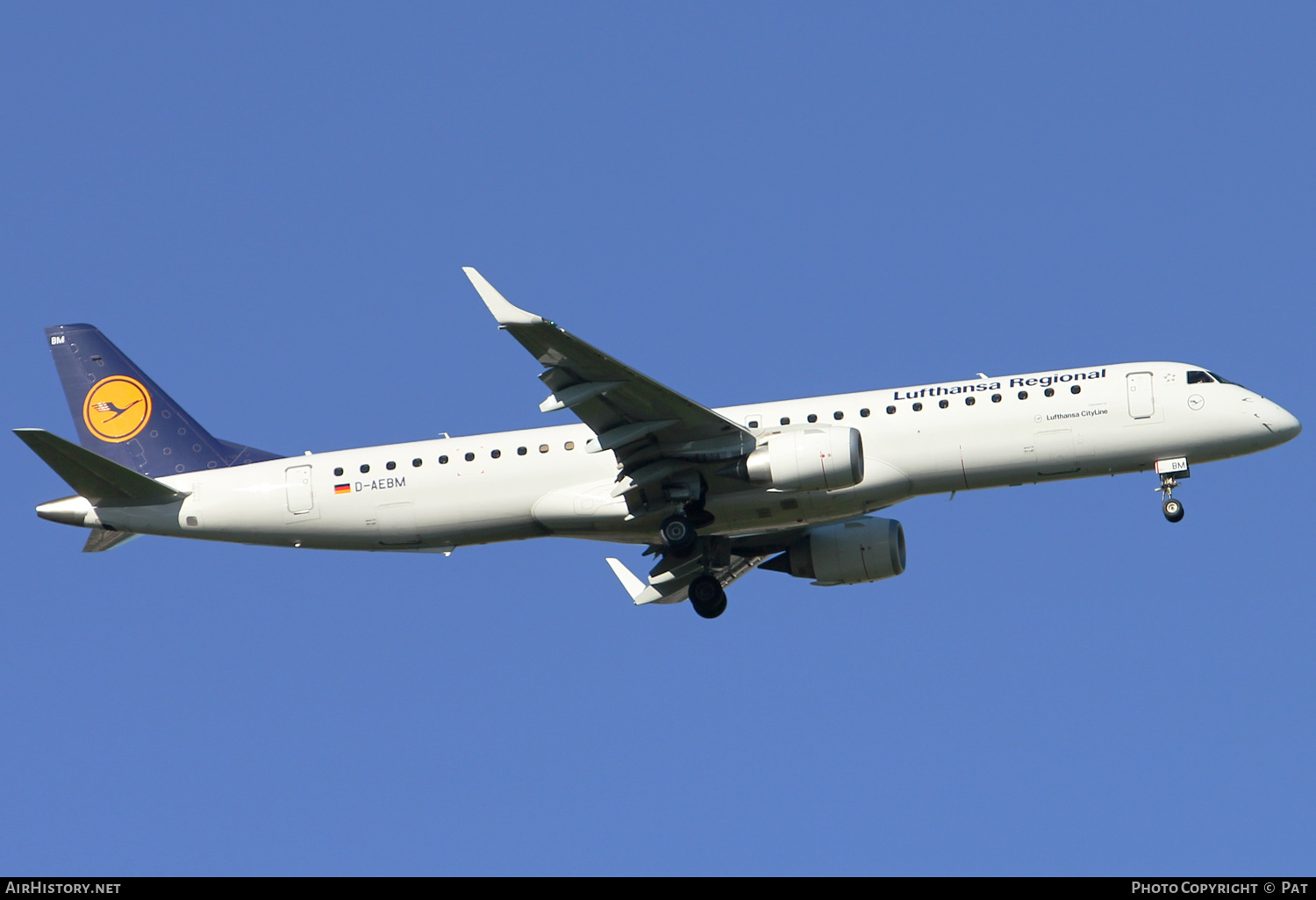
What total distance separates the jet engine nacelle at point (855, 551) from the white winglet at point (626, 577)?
438 centimetres

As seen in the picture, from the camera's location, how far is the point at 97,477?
111 ft

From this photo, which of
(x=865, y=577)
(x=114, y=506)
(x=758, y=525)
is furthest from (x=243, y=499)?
(x=865, y=577)

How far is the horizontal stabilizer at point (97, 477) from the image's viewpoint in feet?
105

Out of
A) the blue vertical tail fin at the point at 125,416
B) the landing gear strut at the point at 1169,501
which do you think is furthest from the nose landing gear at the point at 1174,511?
the blue vertical tail fin at the point at 125,416

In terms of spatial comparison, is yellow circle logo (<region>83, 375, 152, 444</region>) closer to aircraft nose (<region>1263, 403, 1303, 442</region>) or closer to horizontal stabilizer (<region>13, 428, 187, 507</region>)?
horizontal stabilizer (<region>13, 428, 187, 507</region>)

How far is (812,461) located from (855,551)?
19.9ft

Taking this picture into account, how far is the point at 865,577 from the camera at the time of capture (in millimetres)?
36375

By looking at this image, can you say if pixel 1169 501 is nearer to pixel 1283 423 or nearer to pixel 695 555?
pixel 1283 423

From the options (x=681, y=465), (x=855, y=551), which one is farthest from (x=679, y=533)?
(x=855, y=551)

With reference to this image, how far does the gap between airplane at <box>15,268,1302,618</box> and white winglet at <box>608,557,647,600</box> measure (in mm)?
2291

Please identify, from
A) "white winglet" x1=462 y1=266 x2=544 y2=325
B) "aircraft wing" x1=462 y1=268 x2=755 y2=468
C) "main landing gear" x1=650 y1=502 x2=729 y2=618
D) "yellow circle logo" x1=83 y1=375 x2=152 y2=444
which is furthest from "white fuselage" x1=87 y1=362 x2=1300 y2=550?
"white winglet" x1=462 y1=266 x2=544 y2=325

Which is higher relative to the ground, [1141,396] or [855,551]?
[1141,396]

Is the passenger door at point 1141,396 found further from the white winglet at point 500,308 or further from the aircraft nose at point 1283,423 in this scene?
the white winglet at point 500,308

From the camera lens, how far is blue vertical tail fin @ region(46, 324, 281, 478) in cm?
3622
